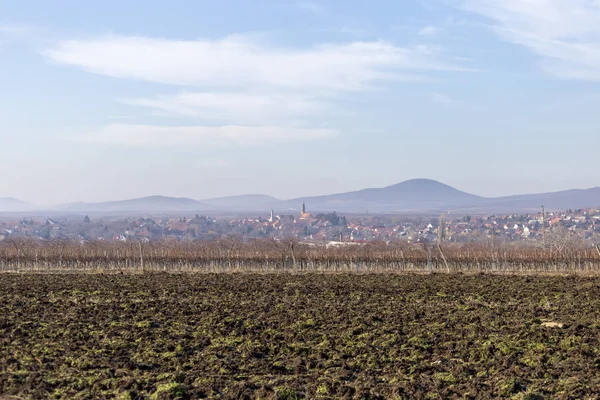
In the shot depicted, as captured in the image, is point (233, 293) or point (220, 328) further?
point (233, 293)

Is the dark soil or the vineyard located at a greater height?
the dark soil

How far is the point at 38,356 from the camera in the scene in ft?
46.1

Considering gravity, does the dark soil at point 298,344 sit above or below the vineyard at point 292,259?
above

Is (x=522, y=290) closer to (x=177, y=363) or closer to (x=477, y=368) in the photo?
(x=477, y=368)

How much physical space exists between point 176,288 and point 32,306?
6697 millimetres

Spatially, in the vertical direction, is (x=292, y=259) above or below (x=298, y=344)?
below

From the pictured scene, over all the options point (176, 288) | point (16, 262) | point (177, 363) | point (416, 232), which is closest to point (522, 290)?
point (176, 288)

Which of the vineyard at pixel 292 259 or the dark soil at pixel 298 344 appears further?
the vineyard at pixel 292 259

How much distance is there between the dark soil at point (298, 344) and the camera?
11.7m

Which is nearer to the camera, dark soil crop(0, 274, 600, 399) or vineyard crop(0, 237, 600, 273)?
dark soil crop(0, 274, 600, 399)

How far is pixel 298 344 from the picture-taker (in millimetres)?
15336

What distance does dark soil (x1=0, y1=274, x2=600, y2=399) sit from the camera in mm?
11703

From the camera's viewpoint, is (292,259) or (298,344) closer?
(298,344)

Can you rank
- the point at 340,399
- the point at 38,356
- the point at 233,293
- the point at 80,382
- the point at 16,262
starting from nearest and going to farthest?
the point at 340,399 < the point at 80,382 < the point at 38,356 < the point at 233,293 < the point at 16,262
